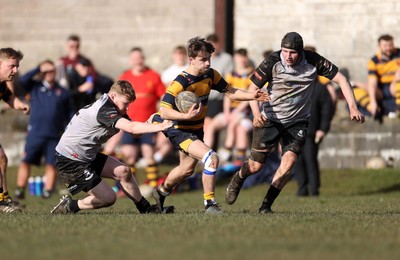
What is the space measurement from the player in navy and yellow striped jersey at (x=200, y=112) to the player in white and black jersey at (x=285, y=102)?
0.43 meters

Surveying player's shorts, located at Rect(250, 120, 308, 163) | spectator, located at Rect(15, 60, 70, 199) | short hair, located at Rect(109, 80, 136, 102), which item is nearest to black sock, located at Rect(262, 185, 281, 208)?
player's shorts, located at Rect(250, 120, 308, 163)

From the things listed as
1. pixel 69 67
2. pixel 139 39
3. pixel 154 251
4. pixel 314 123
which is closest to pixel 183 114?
pixel 154 251

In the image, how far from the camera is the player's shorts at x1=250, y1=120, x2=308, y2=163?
471 inches

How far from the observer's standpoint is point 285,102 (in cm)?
1200

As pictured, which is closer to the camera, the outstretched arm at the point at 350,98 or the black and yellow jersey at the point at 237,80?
the outstretched arm at the point at 350,98

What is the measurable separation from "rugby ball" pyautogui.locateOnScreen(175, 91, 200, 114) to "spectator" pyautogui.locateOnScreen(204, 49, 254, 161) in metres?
7.68

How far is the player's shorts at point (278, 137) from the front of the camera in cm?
1197

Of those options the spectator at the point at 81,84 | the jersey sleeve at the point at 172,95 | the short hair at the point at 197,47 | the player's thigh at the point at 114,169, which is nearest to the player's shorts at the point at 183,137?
the jersey sleeve at the point at 172,95

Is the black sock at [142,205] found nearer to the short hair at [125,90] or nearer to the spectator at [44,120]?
the short hair at [125,90]

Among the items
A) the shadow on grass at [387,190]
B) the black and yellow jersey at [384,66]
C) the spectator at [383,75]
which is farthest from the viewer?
the black and yellow jersey at [384,66]

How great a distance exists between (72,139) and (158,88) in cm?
749

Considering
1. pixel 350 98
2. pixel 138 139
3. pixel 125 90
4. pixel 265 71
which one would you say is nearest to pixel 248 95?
pixel 265 71

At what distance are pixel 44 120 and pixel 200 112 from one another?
759 cm

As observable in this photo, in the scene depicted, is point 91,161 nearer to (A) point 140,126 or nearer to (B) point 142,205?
(B) point 142,205
